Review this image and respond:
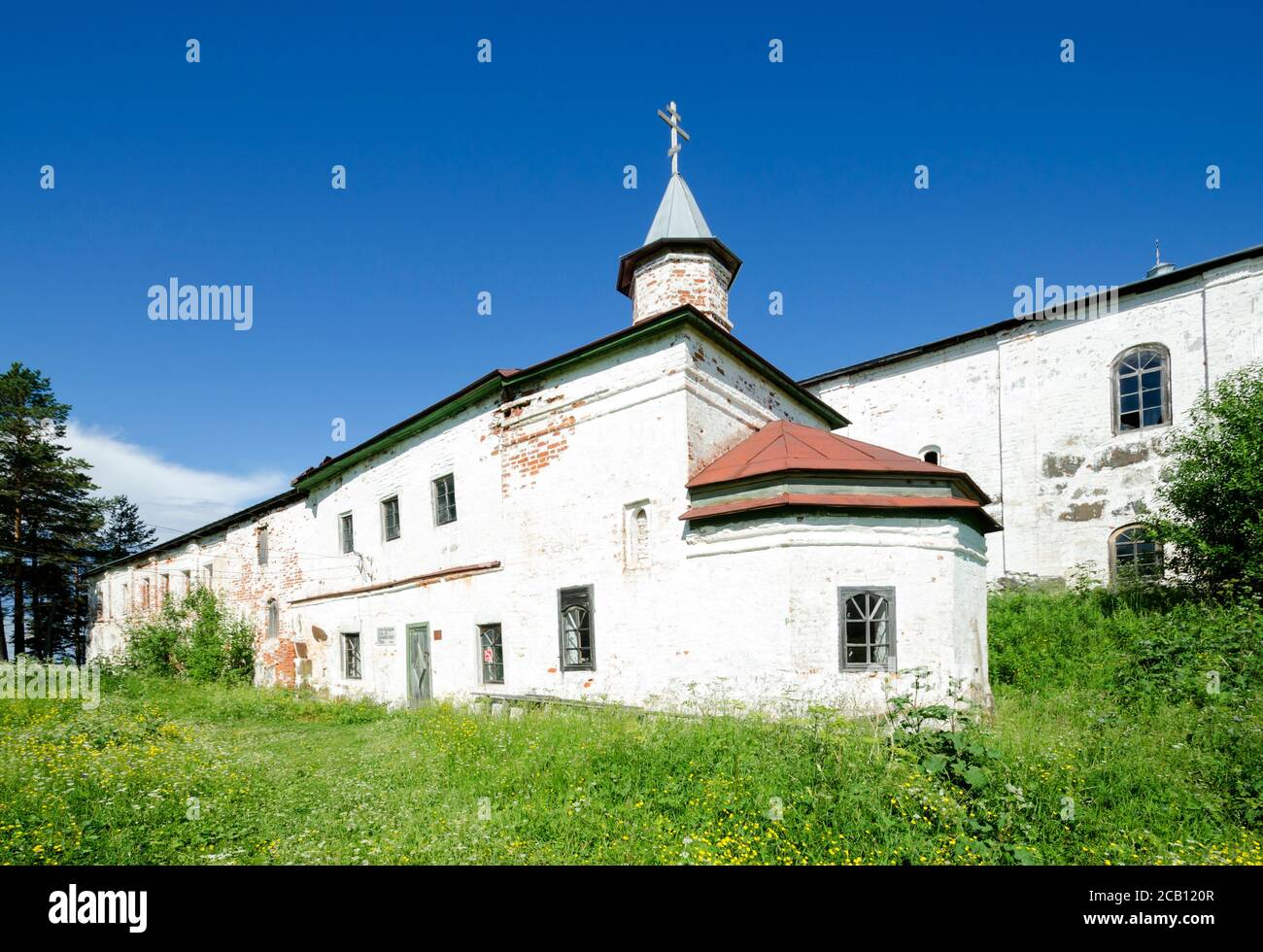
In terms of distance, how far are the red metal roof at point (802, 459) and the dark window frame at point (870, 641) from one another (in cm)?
164

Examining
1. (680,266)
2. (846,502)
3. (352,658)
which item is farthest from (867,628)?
(352,658)

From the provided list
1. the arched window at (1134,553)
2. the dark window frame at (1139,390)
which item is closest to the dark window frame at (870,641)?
the arched window at (1134,553)

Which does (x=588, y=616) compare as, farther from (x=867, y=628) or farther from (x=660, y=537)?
(x=867, y=628)

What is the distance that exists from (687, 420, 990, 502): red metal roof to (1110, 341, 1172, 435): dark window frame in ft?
27.4

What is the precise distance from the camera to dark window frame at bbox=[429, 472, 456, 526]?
13547 mm

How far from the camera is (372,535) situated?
52.0ft

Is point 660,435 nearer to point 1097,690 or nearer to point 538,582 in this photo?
point 538,582

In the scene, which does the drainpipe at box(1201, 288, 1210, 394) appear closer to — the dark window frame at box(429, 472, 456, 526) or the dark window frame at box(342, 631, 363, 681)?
the dark window frame at box(429, 472, 456, 526)

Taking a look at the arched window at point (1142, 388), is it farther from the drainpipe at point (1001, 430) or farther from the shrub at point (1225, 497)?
the drainpipe at point (1001, 430)

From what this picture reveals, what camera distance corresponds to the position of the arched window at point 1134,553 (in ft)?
46.9

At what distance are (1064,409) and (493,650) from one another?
15.5m

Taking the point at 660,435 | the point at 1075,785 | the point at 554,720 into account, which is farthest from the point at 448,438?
the point at 1075,785

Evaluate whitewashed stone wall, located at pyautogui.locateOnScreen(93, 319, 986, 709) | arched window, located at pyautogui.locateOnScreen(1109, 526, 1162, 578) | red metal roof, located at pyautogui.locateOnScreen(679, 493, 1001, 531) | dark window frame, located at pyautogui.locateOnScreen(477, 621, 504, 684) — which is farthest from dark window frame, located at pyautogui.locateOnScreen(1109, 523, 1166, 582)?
dark window frame, located at pyautogui.locateOnScreen(477, 621, 504, 684)

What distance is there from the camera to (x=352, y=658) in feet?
52.6
